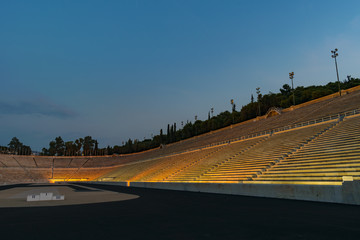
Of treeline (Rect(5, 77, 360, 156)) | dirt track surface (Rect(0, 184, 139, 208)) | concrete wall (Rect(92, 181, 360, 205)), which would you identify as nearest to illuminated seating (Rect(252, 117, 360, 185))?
concrete wall (Rect(92, 181, 360, 205))

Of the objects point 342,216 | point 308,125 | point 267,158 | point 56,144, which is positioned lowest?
point 342,216

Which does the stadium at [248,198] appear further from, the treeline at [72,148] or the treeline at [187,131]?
the treeline at [72,148]

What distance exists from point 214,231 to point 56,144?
119 meters

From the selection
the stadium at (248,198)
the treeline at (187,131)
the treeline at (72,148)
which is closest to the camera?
the stadium at (248,198)

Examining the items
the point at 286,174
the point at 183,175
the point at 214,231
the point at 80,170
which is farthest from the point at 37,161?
the point at 214,231

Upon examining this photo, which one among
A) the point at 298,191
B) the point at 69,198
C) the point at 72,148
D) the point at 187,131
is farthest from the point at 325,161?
the point at 72,148

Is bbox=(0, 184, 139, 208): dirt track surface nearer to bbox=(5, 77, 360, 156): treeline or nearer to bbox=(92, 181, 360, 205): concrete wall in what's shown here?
bbox=(92, 181, 360, 205): concrete wall

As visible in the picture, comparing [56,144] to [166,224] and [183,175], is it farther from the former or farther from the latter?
[166,224]

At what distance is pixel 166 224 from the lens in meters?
6.40

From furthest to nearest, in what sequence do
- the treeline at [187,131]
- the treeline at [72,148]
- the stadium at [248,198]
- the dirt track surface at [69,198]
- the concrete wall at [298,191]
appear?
the treeline at [72,148]
the treeline at [187,131]
the dirt track surface at [69,198]
the concrete wall at [298,191]
the stadium at [248,198]

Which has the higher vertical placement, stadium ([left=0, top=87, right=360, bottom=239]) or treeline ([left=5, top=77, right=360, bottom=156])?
treeline ([left=5, top=77, right=360, bottom=156])

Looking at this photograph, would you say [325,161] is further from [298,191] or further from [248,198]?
[248,198]

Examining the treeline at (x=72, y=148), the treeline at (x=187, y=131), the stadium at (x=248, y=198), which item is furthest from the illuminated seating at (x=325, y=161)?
the treeline at (x=72, y=148)

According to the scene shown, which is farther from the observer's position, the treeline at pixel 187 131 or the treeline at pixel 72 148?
the treeline at pixel 72 148
